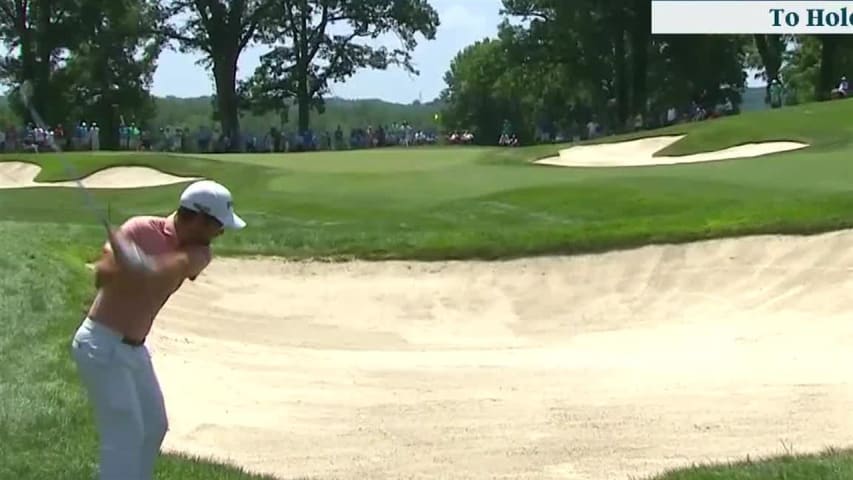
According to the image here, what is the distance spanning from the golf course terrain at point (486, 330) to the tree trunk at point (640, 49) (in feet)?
127

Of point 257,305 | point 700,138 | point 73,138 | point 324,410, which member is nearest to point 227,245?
point 257,305

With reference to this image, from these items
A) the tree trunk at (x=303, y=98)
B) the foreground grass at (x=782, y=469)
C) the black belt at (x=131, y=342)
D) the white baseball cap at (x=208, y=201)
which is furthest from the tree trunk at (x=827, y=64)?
the black belt at (x=131, y=342)

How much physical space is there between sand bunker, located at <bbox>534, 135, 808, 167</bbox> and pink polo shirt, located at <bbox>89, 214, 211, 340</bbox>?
20.0m

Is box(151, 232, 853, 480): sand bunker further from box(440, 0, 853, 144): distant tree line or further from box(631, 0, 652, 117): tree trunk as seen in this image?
box(631, 0, 652, 117): tree trunk

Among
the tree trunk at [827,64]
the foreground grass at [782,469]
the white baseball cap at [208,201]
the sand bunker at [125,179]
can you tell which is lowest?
the foreground grass at [782,469]

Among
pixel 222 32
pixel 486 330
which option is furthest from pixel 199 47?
pixel 486 330

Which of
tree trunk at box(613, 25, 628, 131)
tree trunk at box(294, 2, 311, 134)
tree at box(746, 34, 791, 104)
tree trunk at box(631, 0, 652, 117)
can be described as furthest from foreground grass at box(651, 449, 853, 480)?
tree trunk at box(613, 25, 628, 131)

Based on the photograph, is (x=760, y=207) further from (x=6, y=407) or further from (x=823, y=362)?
(x=6, y=407)

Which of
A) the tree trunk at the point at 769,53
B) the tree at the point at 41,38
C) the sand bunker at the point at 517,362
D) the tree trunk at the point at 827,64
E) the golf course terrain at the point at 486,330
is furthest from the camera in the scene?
the tree trunk at the point at 769,53

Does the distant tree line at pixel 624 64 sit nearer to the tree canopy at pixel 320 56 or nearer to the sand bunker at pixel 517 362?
the tree canopy at pixel 320 56

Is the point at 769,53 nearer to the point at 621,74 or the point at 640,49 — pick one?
the point at 640,49

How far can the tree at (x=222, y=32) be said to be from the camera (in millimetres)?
59406

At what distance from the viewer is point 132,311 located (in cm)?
529

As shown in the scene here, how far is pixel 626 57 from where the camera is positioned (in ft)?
210
